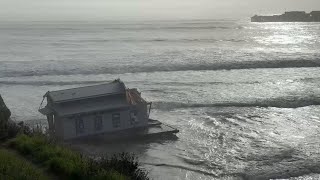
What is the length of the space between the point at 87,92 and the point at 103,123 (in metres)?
1.43

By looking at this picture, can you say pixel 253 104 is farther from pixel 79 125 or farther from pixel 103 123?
pixel 79 125

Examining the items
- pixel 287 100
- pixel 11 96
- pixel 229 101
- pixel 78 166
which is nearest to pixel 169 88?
pixel 229 101

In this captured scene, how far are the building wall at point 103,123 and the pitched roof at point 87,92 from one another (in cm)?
79

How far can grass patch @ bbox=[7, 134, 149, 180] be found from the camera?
9672 mm

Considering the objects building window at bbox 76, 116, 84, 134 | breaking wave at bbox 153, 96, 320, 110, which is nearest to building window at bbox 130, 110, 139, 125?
building window at bbox 76, 116, 84, 134

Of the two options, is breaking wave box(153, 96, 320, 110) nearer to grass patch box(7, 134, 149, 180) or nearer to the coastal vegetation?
the coastal vegetation

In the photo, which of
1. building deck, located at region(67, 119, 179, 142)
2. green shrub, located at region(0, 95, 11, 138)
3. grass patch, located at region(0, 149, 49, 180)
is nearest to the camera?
grass patch, located at region(0, 149, 49, 180)

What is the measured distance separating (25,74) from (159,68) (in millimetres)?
12647

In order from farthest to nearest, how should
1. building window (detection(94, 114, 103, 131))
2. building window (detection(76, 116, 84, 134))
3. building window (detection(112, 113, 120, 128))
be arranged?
building window (detection(112, 113, 120, 128)) < building window (detection(94, 114, 103, 131)) < building window (detection(76, 116, 84, 134))

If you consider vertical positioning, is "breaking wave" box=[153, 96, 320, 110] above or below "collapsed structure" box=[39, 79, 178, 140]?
below

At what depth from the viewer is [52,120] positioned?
16.6 metres

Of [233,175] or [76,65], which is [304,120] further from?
[76,65]

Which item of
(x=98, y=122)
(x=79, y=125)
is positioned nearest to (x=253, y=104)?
(x=98, y=122)

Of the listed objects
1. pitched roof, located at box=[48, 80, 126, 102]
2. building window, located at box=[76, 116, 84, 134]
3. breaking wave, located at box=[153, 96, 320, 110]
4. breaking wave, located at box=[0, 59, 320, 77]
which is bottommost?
breaking wave, located at box=[0, 59, 320, 77]
